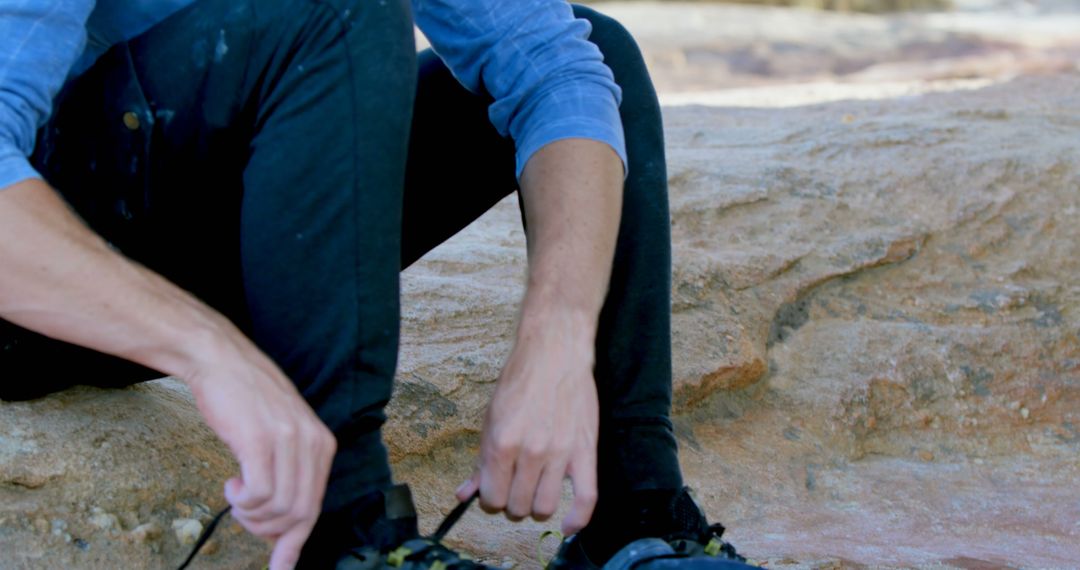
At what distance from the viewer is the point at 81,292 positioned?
1041 millimetres

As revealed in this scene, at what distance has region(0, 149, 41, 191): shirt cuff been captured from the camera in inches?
40.6

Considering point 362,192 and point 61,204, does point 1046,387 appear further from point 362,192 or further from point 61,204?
point 61,204

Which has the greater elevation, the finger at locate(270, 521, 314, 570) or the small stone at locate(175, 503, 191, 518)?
the finger at locate(270, 521, 314, 570)

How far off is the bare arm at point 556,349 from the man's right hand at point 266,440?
203 mm

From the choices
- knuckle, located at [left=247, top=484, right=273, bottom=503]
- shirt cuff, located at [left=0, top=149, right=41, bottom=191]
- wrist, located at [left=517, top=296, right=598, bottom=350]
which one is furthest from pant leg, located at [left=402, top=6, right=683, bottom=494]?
shirt cuff, located at [left=0, top=149, right=41, bottom=191]

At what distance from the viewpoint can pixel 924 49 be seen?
8.45 m

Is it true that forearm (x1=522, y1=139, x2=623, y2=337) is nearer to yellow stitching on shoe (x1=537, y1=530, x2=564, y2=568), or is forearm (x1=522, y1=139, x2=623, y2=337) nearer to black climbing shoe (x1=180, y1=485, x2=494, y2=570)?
black climbing shoe (x1=180, y1=485, x2=494, y2=570)

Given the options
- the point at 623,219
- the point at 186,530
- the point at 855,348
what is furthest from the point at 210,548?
the point at 855,348

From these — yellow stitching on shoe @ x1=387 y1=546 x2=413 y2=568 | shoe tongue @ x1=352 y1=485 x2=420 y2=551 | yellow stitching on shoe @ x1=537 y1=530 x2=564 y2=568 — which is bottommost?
yellow stitching on shoe @ x1=537 y1=530 x2=564 y2=568

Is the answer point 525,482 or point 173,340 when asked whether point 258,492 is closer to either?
point 173,340

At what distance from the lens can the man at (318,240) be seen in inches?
41.7

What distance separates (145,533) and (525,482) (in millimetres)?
560

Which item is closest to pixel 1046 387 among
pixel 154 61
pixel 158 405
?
pixel 158 405

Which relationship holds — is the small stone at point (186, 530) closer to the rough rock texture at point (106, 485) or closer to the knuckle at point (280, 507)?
the rough rock texture at point (106, 485)
